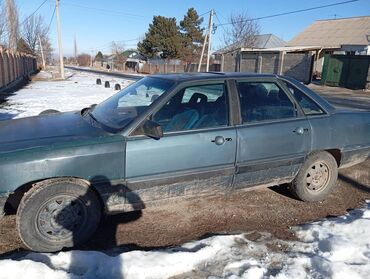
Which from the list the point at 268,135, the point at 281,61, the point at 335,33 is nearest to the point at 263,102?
the point at 268,135

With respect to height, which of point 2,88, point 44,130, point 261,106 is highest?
point 261,106

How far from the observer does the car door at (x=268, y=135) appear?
3.79 m

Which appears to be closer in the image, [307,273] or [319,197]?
[307,273]

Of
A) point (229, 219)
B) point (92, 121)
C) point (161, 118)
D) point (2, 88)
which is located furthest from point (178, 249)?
point (2, 88)

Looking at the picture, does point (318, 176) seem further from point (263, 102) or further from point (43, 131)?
point (43, 131)

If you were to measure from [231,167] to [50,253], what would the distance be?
6.35 ft

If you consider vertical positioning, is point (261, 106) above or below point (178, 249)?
above

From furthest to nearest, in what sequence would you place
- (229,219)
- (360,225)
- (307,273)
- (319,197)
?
(319,197)
(229,219)
(360,225)
(307,273)

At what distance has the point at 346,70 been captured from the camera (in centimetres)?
2380

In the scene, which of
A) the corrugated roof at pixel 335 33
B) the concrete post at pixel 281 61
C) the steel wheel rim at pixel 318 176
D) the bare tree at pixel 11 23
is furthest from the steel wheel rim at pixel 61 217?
the corrugated roof at pixel 335 33

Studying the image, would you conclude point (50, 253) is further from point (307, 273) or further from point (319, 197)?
point (319, 197)

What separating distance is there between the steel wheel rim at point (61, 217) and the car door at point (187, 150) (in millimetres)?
492

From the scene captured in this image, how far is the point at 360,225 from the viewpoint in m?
3.62

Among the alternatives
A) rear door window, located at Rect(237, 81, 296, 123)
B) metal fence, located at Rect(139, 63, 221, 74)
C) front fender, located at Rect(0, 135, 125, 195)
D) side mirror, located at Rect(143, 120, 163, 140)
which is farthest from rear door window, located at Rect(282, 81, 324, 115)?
metal fence, located at Rect(139, 63, 221, 74)
